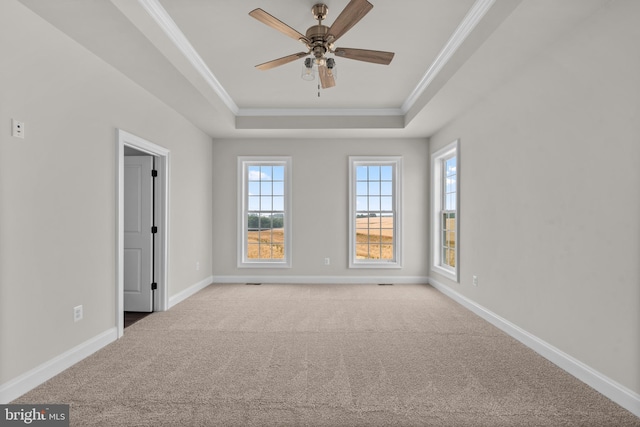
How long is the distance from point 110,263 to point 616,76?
423 cm

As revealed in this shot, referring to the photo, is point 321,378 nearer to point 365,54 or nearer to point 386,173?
point 365,54

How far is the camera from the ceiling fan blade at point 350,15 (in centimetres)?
237

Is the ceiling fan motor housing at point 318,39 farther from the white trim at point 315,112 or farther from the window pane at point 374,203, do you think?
the window pane at point 374,203

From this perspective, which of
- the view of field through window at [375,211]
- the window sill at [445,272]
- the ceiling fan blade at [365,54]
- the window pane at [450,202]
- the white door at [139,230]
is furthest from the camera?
the view of field through window at [375,211]

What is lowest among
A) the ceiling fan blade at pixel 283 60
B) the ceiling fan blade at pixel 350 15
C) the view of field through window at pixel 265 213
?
the view of field through window at pixel 265 213

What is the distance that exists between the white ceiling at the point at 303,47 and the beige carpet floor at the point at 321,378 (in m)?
2.53

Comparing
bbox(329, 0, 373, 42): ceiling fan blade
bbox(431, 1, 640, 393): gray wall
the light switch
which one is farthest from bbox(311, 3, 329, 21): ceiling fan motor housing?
the light switch

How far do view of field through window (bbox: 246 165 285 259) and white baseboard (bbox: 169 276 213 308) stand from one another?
84cm

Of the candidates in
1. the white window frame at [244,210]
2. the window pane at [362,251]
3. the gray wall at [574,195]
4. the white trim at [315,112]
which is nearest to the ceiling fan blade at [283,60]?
the gray wall at [574,195]

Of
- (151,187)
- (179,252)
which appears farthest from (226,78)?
(179,252)

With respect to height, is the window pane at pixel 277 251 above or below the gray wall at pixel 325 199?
below

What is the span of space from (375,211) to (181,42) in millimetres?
4178

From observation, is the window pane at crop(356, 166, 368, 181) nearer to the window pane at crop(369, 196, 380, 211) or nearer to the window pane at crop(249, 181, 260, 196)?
the window pane at crop(369, 196, 380, 211)

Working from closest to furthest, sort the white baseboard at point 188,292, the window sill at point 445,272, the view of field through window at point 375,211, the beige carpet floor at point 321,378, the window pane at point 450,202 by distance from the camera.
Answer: the beige carpet floor at point 321,378 < the white baseboard at point 188,292 < the window sill at point 445,272 < the window pane at point 450,202 < the view of field through window at point 375,211
